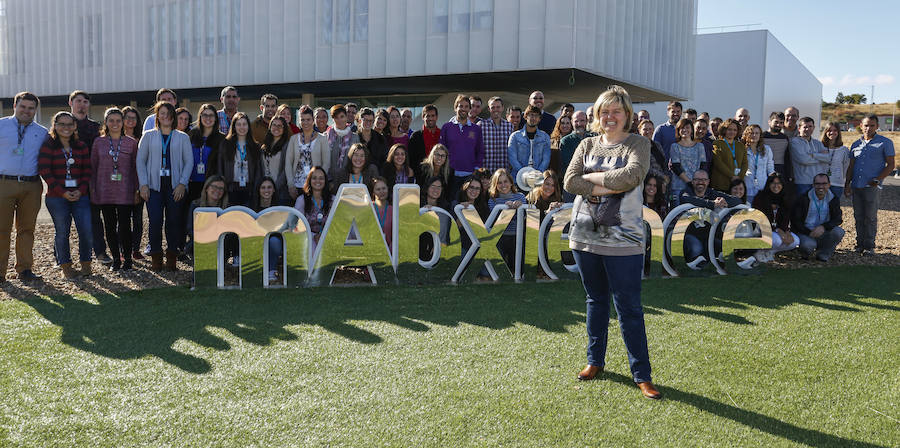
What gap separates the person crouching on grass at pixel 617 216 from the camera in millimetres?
3580

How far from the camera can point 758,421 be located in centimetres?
335

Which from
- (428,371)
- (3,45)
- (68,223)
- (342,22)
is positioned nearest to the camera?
(428,371)

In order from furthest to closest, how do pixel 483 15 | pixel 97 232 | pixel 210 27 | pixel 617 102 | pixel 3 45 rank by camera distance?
pixel 3 45, pixel 210 27, pixel 483 15, pixel 97 232, pixel 617 102

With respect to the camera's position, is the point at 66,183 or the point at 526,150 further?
the point at 526,150

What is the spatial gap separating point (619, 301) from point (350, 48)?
20.0 m

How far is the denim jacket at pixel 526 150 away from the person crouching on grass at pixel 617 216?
389 cm

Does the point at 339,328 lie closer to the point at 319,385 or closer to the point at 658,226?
the point at 319,385

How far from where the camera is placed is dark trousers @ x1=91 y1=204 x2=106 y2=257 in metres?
7.30

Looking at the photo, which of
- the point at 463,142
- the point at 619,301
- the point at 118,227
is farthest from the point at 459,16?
the point at 619,301

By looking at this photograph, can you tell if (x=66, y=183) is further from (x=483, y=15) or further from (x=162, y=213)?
(x=483, y=15)

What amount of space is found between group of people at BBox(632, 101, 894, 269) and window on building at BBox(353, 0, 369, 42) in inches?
583

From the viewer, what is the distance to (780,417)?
341 cm

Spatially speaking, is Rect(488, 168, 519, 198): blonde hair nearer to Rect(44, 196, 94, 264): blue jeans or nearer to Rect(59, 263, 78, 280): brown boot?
Rect(44, 196, 94, 264): blue jeans

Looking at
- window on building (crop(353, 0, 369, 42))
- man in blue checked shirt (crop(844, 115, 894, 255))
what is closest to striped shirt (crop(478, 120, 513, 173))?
man in blue checked shirt (crop(844, 115, 894, 255))
